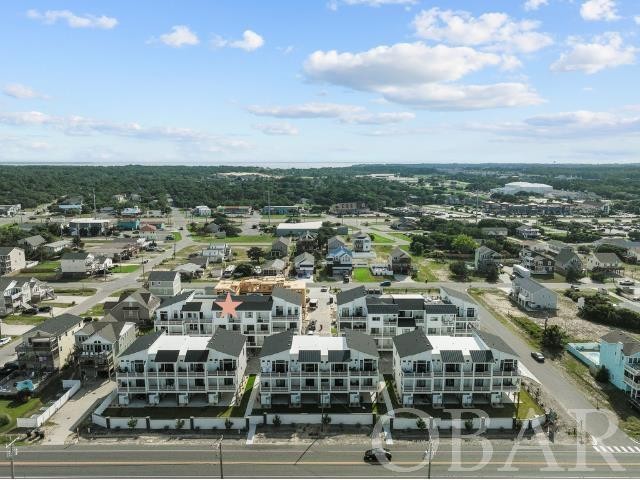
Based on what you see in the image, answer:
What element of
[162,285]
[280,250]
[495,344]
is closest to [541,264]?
[280,250]

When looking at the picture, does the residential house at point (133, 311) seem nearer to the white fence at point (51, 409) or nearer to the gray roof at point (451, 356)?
the white fence at point (51, 409)

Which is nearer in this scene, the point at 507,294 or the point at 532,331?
the point at 532,331

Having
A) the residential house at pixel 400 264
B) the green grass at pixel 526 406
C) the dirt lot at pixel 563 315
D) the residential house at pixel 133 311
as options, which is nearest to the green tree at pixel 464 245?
the residential house at pixel 400 264

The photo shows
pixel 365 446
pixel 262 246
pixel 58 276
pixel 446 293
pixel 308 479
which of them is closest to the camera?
pixel 308 479

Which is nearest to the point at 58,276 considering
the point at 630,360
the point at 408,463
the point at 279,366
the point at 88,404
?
the point at 88,404

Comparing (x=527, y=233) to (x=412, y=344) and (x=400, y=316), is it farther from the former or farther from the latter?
(x=412, y=344)

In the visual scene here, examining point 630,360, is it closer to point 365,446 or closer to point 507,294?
point 365,446
